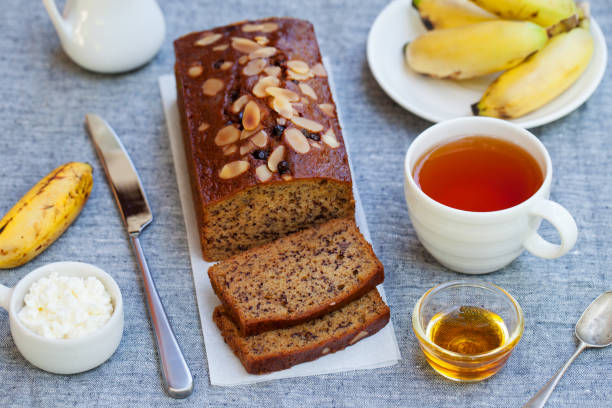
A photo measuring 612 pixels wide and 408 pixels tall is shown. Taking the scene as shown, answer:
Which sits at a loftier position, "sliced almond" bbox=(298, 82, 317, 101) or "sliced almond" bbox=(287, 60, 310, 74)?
"sliced almond" bbox=(287, 60, 310, 74)

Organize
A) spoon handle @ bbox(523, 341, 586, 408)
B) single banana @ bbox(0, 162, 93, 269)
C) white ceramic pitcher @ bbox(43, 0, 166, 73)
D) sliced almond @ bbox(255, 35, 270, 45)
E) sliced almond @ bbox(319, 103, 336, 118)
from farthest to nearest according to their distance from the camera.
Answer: white ceramic pitcher @ bbox(43, 0, 166, 73)
sliced almond @ bbox(255, 35, 270, 45)
sliced almond @ bbox(319, 103, 336, 118)
single banana @ bbox(0, 162, 93, 269)
spoon handle @ bbox(523, 341, 586, 408)

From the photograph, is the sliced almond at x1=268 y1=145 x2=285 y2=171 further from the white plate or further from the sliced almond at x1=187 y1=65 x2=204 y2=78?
the white plate

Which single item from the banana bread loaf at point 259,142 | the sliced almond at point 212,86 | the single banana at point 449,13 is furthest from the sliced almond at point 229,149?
the single banana at point 449,13

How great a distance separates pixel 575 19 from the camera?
2.52 metres

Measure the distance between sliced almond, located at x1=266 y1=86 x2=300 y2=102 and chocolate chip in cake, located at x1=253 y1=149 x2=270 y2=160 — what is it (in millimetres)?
199

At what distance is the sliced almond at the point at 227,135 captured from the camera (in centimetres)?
219

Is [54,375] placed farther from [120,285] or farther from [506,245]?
[506,245]

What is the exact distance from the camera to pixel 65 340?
6.06 ft

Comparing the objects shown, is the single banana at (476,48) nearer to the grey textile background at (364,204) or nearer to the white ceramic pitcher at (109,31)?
the grey textile background at (364,204)

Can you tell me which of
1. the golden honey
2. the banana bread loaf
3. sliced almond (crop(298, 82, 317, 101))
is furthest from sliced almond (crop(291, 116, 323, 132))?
the golden honey

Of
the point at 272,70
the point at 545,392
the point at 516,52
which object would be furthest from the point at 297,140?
the point at 545,392

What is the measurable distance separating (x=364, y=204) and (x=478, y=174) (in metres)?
0.39

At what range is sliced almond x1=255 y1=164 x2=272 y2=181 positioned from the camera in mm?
2094

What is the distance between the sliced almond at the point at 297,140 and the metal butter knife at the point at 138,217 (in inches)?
19.6
